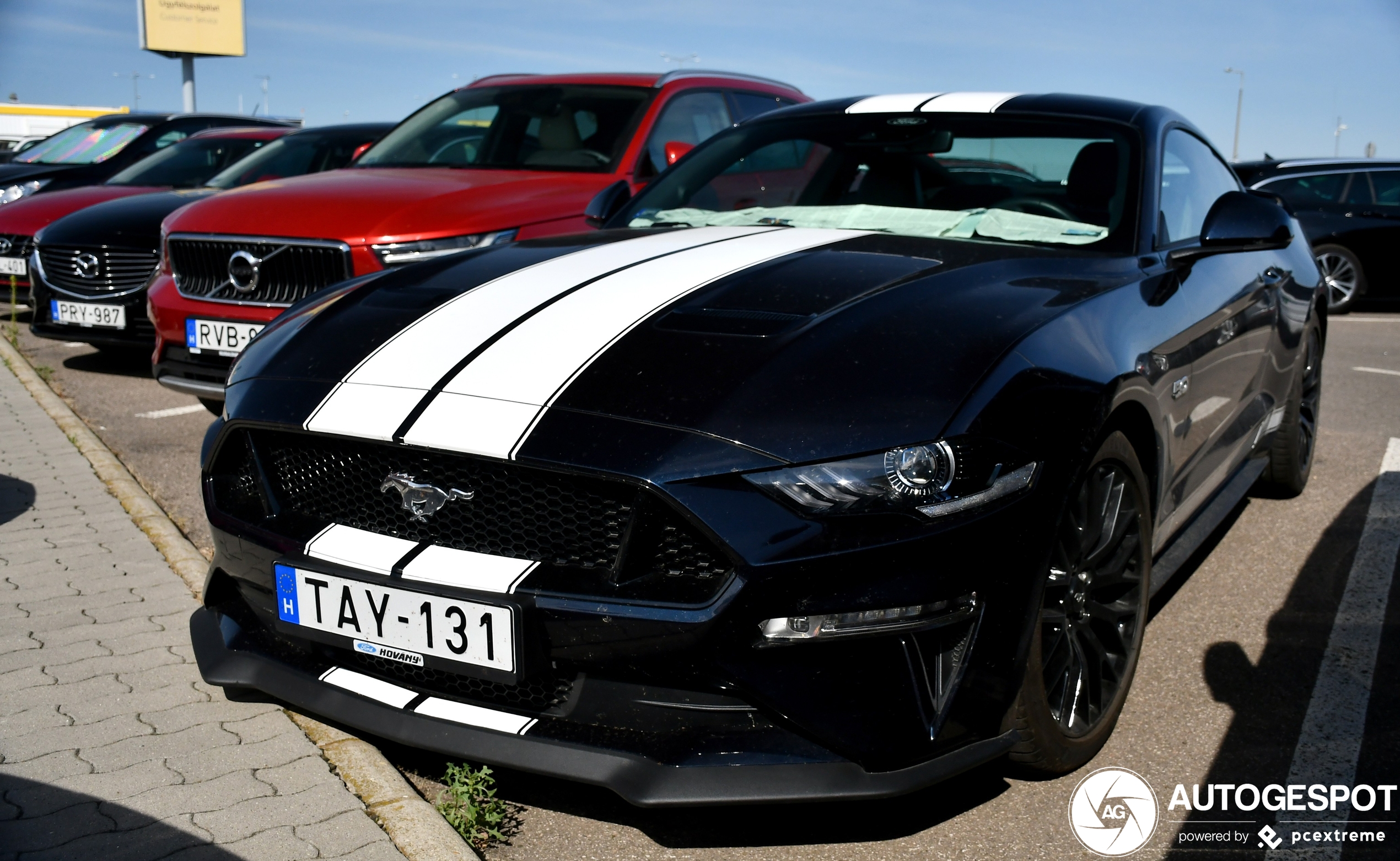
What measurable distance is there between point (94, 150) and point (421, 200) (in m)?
7.05

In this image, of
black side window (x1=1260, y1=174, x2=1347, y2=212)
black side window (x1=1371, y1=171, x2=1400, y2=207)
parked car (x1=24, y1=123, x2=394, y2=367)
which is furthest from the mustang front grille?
black side window (x1=1371, y1=171, x2=1400, y2=207)

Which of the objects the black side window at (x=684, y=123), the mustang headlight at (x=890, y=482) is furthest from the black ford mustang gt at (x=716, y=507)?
the black side window at (x=684, y=123)

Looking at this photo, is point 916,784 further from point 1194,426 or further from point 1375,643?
point 1375,643

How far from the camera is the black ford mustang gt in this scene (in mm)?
2045

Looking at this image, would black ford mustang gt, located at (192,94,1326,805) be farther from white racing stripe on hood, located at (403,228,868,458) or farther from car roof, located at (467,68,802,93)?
car roof, located at (467,68,802,93)

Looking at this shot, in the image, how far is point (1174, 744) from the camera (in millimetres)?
2811

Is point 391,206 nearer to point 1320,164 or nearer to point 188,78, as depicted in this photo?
point 1320,164

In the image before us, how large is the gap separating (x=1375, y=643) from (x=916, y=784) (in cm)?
209

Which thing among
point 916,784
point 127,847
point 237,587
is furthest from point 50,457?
point 916,784

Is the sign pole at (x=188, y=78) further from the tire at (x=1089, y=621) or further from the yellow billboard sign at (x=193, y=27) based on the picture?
the tire at (x=1089, y=621)

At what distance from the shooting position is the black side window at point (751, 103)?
712cm

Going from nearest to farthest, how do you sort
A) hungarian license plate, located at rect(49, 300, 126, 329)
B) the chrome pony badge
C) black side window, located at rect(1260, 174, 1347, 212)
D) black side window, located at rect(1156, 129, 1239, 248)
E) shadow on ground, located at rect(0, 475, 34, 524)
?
the chrome pony badge, black side window, located at rect(1156, 129, 1239, 248), shadow on ground, located at rect(0, 475, 34, 524), hungarian license plate, located at rect(49, 300, 126, 329), black side window, located at rect(1260, 174, 1347, 212)

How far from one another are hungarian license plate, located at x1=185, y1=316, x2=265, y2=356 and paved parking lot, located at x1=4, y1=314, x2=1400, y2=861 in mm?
529

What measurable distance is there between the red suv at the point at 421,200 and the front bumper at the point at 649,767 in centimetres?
244
